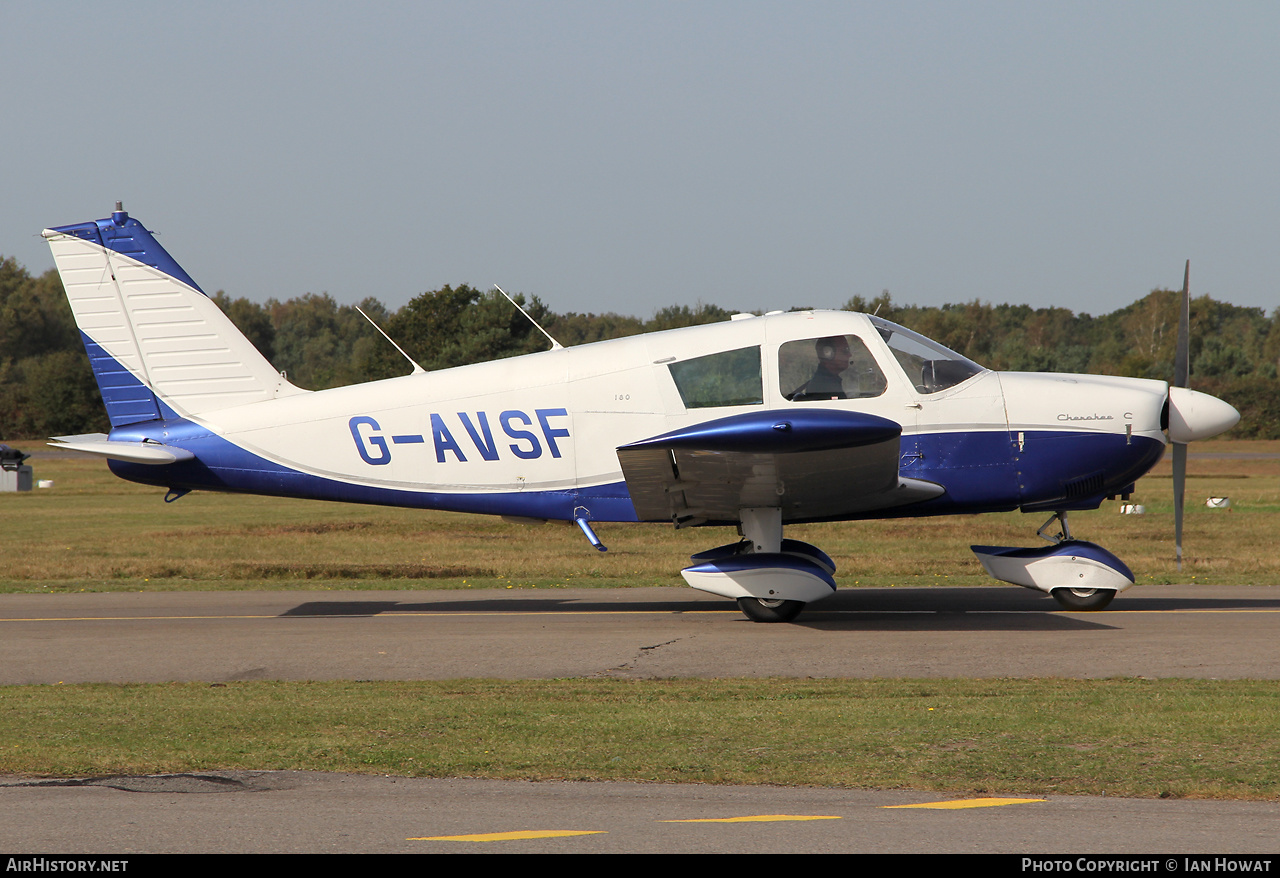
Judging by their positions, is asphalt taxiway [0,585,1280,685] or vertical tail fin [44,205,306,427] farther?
vertical tail fin [44,205,306,427]

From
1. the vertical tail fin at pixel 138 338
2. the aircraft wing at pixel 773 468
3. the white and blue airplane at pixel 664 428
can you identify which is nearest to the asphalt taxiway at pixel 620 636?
the white and blue airplane at pixel 664 428

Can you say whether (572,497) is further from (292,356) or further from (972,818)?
(292,356)

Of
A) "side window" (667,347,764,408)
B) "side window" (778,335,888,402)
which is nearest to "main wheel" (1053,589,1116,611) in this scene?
"side window" (778,335,888,402)

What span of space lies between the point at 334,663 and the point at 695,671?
2.90 meters

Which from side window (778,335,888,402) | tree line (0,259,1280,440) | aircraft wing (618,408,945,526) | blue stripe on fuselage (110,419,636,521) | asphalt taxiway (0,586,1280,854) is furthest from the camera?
tree line (0,259,1280,440)

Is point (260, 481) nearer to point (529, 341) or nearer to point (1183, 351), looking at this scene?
point (1183, 351)

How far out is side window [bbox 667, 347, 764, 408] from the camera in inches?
416

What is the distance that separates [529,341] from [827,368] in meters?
42.9

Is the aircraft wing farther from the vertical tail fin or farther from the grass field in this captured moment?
the vertical tail fin

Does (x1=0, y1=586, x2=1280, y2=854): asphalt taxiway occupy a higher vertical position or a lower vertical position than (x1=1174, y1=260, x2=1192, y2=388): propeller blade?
lower

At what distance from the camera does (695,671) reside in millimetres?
8586

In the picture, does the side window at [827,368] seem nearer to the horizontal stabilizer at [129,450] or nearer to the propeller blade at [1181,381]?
the propeller blade at [1181,381]

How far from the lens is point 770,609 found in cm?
1087

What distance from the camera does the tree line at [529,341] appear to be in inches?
2234
